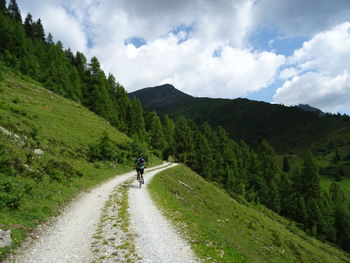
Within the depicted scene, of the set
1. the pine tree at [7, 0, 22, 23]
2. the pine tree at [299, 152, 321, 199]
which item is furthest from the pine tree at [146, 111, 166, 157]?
the pine tree at [7, 0, 22, 23]

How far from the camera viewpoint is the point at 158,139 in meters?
78.3

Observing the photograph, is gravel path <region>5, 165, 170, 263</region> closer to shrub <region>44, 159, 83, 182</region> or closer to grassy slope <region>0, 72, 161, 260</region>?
grassy slope <region>0, 72, 161, 260</region>

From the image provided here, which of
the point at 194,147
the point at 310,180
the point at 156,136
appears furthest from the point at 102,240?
the point at 310,180

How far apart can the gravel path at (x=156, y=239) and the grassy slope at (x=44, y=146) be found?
4.36m

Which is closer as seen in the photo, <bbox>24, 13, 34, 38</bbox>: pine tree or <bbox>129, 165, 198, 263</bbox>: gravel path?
<bbox>129, 165, 198, 263</bbox>: gravel path

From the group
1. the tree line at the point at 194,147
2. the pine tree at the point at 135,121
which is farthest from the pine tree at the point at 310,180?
the pine tree at the point at 135,121

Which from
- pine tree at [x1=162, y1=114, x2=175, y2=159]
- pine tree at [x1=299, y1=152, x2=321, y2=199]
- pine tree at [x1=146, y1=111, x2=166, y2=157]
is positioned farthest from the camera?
pine tree at [x1=162, y1=114, x2=175, y2=159]

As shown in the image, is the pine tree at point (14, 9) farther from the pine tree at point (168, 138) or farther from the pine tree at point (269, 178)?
A: the pine tree at point (269, 178)

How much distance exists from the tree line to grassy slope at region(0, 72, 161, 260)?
13.5m

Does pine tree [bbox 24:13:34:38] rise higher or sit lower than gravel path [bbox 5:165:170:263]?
higher

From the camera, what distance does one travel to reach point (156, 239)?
31.6 feet

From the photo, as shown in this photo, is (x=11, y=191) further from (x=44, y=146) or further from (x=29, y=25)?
(x=29, y=25)

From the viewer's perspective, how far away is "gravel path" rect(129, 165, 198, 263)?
8062 millimetres

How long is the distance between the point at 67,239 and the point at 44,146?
15.5 metres
